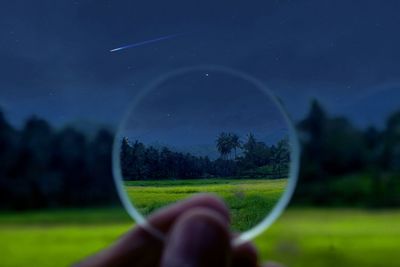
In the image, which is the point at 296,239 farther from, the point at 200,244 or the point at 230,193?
the point at 200,244

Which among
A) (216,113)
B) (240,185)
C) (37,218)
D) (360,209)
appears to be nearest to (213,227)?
(240,185)

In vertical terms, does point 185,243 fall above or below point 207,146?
below

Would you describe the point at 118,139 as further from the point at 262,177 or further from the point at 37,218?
the point at 37,218

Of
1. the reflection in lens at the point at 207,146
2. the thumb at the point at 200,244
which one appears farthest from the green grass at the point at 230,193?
the thumb at the point at 200,244

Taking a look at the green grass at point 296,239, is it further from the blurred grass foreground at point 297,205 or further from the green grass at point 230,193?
the green grass at point 230,193

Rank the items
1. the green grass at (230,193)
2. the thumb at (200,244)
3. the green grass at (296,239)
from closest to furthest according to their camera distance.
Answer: the thumb at (200,244)
the green grass at (230,193)
the green grass at (296,239)

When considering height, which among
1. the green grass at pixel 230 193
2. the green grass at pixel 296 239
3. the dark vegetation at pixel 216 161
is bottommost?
the green grass at pixel 296 239

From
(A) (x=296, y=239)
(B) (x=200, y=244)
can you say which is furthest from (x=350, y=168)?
(B) (x=200, y=244)
